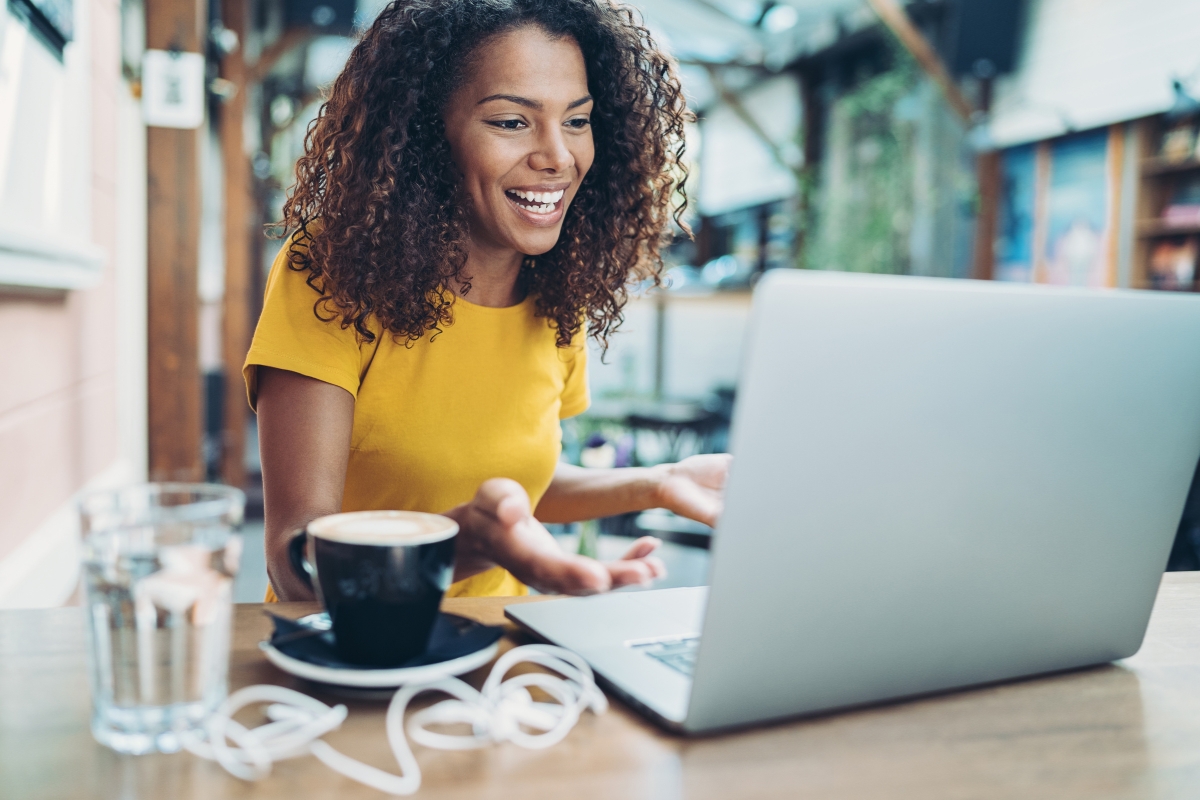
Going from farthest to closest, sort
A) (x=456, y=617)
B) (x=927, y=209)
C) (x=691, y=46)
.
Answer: (x=691, y=46) → (x=927, y=209) → (x=456, y=617)

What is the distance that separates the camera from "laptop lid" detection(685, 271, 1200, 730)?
55 cm

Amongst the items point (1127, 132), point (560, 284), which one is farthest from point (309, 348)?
point (1127, 132)

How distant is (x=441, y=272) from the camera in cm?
126

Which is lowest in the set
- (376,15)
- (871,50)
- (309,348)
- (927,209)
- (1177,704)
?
(1177,704)

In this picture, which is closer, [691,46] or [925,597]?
[925,597]

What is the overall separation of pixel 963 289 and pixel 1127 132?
600 centimetres

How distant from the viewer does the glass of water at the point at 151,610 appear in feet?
1.76

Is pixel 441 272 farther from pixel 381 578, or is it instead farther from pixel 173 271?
pixel 173 271

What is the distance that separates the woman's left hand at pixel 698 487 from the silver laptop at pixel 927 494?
0.13 metres

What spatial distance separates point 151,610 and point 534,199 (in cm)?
86

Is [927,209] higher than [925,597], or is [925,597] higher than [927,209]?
[927,209]

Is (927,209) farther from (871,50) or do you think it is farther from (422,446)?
(422,446)

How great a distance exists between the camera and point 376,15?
1307 mm

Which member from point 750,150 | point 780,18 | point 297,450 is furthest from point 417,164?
point 750,150
